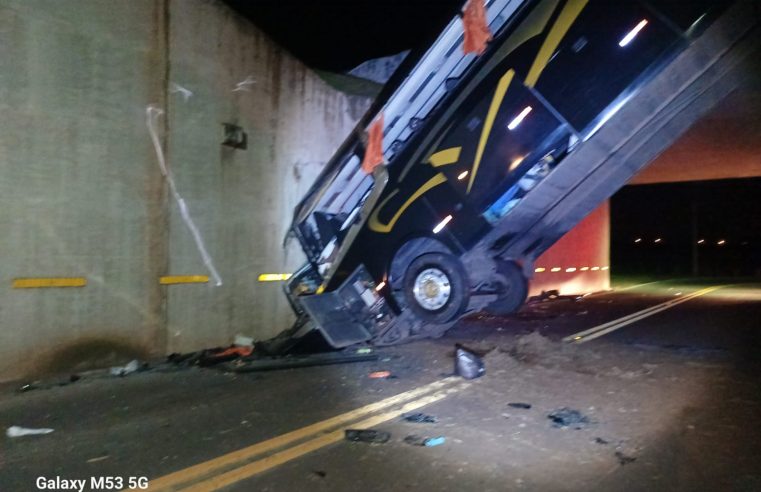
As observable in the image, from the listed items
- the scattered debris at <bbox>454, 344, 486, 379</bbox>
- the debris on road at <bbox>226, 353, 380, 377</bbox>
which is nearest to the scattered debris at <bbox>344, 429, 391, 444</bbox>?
the scattered debris at <bbox>454, 344, 486, 379</bbox>

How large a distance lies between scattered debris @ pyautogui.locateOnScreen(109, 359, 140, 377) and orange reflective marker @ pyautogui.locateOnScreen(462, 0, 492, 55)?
→ 5352mm

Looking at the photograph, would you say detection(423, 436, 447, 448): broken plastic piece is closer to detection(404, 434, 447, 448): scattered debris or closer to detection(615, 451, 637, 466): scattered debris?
detection(404, 434, 447, 448): scattered debris

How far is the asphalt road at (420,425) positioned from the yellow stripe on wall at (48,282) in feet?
3.56

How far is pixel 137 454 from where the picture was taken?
4398mm

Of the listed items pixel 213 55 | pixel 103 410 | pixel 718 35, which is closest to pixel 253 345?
pixel 103 410

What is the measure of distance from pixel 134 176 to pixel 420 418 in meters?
4.79

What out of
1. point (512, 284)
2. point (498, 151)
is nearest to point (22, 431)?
point (498, 151)

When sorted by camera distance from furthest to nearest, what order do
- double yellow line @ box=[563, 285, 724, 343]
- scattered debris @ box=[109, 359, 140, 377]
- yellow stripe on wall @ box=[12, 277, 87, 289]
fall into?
double yellow line @ box=[563, 285, 724, 343], scattered debris @ box=[109, 359, 140, 377], yellow stripe on wall @ box=[12, 277, 87, 289]

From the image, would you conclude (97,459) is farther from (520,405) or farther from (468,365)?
(468,365)

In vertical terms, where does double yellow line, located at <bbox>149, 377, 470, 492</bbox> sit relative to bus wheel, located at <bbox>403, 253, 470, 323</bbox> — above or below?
below

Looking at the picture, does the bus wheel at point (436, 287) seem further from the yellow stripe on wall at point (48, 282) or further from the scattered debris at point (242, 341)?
the yellow stripe on wall at point (48, 282)

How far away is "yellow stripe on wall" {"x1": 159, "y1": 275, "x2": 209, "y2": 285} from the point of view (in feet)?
26.4

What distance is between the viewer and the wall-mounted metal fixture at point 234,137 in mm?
8836

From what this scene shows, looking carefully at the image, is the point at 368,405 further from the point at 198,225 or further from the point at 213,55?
the point at 213,55
